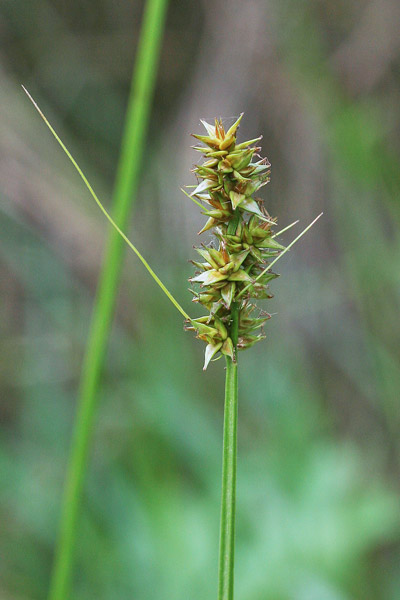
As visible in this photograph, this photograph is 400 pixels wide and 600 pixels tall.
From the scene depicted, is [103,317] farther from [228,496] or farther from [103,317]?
[228,496]

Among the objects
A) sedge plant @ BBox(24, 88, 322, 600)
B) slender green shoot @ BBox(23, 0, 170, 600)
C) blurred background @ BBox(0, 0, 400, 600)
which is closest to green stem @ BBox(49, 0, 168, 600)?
slender green shoot @ BBox(23, 0, 170, 600)

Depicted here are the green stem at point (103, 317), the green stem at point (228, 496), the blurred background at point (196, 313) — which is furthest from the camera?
the blurred background at point (196, 313)

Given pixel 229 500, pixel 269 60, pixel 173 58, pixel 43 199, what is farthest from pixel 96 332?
pixel 173 58

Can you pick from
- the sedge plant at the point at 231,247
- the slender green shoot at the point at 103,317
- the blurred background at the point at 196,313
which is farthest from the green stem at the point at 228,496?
the blurred background at the point at 196,313

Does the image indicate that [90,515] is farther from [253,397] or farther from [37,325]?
[37,325]

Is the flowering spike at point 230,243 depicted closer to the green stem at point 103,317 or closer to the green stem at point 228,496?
the green stem at point 228,496

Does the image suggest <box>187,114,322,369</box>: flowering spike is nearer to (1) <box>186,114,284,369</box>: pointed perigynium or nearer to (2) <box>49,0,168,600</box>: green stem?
(1) <box>186,114,284,369</box>: pointed perigynium

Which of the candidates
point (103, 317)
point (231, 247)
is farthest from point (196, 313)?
point (231, 247)
